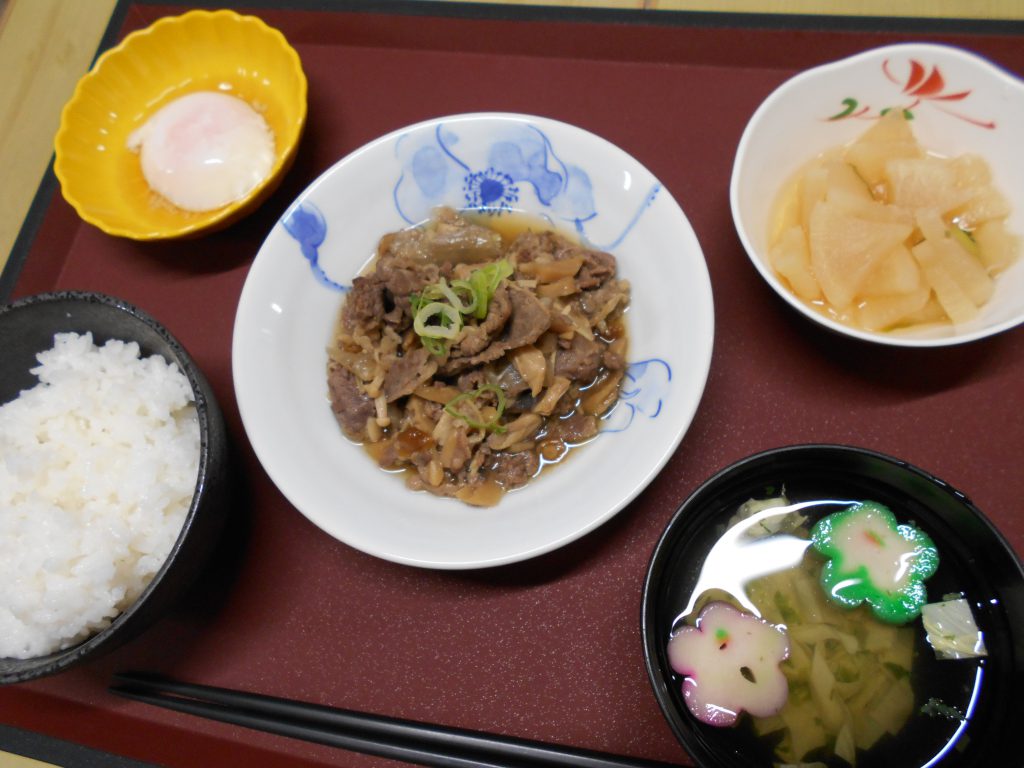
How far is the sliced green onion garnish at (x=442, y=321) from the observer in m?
1.94

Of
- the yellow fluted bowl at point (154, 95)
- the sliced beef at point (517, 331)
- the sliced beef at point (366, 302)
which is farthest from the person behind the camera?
the yellow fluted bowl at point (154, 95)

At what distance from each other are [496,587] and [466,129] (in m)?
1.33

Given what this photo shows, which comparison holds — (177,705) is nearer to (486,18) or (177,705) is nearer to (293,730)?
(293,730)

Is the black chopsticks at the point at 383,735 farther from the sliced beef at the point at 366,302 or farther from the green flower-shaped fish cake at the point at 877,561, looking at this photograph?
the sliced beef at the point at 366,302

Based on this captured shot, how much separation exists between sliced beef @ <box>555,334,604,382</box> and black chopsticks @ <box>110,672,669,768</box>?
3.05 feet

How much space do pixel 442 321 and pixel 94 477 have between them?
1.00 meters

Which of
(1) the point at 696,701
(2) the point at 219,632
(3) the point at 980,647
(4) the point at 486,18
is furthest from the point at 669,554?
(4) the point at 486,18

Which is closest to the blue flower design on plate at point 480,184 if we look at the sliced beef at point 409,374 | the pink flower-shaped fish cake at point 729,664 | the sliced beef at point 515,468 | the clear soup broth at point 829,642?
the sliced beef at point 515,468

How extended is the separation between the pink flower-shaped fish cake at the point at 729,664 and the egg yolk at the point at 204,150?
1.91 meters

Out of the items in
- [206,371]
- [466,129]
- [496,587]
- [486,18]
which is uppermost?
[486,18]

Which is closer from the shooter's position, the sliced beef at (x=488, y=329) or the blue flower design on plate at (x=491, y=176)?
the sliced beef at (x=488, y=329)

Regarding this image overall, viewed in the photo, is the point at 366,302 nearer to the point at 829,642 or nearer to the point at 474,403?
the point at 474,403

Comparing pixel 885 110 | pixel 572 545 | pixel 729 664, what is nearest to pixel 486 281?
pixel 572 545

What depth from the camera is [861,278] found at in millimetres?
1875
